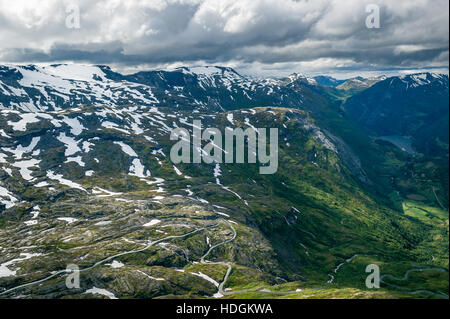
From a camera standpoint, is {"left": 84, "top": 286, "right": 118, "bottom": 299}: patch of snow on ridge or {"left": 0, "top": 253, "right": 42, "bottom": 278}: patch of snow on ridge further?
{"left": 0, "top": 253, "right": 42, "bottom": 278}: patch of snow on ridge

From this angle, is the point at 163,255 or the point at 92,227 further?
the point at 92,227

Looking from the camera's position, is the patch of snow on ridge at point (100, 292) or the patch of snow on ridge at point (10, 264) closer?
the patch of snow on ridge at point (100, 292)

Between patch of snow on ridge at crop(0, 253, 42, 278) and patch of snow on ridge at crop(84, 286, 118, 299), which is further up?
patch of snow on ridge at crop(0, 253, 42, 278)

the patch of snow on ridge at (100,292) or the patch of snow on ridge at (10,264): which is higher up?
the patch of snow on ridge at (10,264)

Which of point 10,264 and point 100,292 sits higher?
point 10,264

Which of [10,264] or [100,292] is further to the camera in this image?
[10,264]
